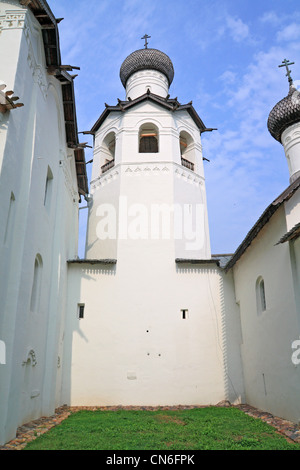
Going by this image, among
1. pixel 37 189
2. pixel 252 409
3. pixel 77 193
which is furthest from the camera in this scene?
pixel 77 193

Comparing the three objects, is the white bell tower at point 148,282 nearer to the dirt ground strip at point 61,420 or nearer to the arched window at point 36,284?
the dirt ground strip at point 61,420

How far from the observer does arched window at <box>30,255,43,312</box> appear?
8328 mm

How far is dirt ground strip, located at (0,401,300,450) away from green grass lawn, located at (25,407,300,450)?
0.19 meters

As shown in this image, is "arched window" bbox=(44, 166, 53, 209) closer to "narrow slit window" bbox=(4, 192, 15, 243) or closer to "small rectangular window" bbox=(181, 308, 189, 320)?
"narrow slit window" bbox=(4, 192, 15, 243)

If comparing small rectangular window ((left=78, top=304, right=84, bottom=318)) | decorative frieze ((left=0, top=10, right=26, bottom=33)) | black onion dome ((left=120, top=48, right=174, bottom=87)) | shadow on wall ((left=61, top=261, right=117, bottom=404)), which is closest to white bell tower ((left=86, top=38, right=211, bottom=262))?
shadow on wall ((left=61, top=261, right=117, bottom=404))

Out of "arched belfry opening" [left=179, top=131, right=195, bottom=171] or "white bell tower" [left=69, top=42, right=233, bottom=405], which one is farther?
"arched belfry opening" [left=179, top=131, right=195, bottom=171]

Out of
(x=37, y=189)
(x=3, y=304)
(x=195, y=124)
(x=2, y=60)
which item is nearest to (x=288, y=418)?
(x=3, y=304)

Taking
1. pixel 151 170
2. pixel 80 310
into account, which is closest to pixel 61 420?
pixel 80 310

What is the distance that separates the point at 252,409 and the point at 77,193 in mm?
8912

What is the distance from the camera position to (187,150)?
1537 centimetres

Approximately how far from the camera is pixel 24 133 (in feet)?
23.7

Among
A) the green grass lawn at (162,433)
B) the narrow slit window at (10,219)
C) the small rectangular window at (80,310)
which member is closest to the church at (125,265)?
the narrow slit window at (10,219)

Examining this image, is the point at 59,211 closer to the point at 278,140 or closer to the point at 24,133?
the point at 24,133

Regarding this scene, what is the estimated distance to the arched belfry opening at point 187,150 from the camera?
1457cm
